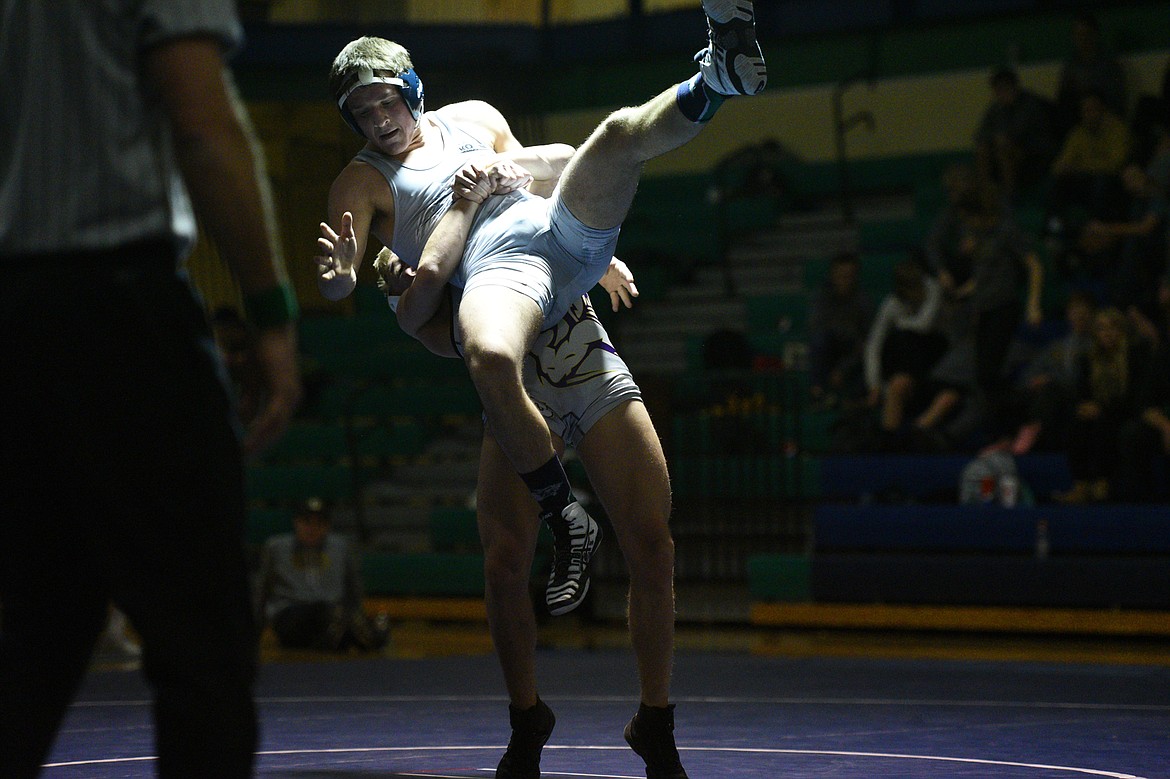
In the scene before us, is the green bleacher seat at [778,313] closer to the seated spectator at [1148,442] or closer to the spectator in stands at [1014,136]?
the spectator in stands at [1014,136]

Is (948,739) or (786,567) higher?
(948,739)

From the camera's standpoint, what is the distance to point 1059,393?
26.0 ft

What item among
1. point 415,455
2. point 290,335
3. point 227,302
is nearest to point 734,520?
point 415,455

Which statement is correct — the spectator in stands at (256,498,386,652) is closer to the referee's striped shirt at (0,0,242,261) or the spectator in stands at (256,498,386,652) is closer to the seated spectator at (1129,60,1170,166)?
the seated spectator at (1129,60,1170,166)

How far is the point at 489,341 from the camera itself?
3.19 metres

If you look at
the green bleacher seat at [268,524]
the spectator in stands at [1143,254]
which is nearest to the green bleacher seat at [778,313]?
the spectator in stands at [1143,254]

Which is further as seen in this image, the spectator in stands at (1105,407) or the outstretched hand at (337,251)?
the spectator in stands at (1105,407)

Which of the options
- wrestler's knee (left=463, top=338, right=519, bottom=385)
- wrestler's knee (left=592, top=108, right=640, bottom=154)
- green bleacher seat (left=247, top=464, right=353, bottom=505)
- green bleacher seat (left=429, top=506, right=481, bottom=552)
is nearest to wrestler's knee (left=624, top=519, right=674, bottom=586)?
wrestler's knee (left=463, top=338, right=519, bottom=385)

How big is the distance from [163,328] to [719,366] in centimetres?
796

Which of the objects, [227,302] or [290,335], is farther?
[227,302]

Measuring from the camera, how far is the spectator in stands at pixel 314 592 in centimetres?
773

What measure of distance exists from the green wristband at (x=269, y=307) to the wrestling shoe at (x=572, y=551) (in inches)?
60.5

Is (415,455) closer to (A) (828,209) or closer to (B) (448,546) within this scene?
(B) (448,546)

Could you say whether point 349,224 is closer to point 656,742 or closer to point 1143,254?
point 656,742
